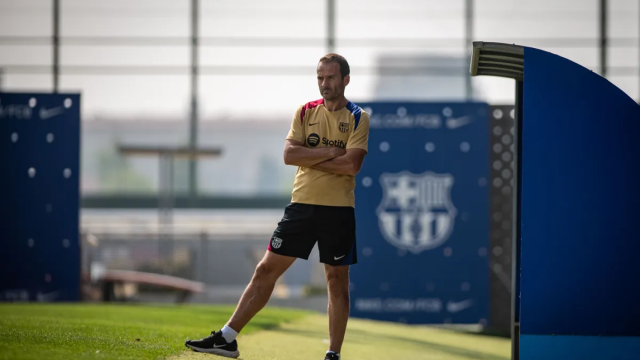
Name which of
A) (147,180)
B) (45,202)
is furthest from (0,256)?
(147,180)

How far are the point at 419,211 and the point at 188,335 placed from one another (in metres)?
4.74

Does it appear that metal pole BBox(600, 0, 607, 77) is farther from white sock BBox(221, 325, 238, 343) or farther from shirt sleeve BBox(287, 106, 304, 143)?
white sock BBox(221, 325, 238, 343)

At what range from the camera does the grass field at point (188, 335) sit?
4746 millimetres

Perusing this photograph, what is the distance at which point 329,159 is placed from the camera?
16.4 ft

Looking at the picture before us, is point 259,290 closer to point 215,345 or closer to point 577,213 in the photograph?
point 215,345

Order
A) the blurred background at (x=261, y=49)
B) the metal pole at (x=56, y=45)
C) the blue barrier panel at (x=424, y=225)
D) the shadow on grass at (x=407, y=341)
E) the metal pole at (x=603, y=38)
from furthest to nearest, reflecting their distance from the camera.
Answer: the metal pole at (x=603, y=38), the blurred background at (x=261, y=49), the metal pole at (x=56, y=45), the blue barrier panel at (x=424, y=225), the shadow on grass at (x=407, y=341)

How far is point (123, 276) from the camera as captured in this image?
12.9 m

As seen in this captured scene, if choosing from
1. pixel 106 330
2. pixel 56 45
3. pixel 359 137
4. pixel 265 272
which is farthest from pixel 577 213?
pixel 56 45

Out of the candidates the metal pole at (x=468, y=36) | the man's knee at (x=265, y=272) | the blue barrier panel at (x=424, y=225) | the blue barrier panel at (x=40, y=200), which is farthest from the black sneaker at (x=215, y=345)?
the metal pole at (x=468, y=36)

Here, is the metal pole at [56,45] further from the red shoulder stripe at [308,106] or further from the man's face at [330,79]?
the man's face at [330,79]

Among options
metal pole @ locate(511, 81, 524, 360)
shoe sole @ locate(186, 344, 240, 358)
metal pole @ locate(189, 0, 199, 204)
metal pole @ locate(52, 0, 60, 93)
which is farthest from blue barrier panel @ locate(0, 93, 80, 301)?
metal pole @ locate(511, 81, 524, 360)

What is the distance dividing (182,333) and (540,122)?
2923mm

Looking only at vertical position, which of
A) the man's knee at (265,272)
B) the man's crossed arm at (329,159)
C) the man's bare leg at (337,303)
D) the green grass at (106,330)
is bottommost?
the green grass at (106,330)

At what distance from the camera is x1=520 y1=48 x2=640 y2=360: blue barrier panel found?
471 centimetres
